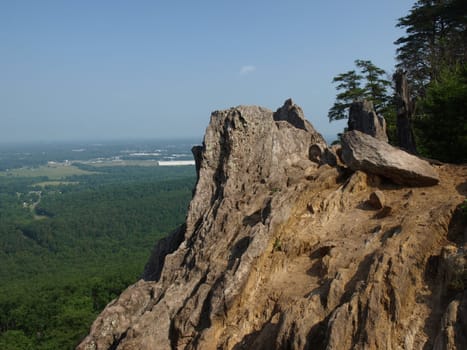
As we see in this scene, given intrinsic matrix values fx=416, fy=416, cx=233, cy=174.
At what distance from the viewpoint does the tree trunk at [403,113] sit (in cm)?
1415

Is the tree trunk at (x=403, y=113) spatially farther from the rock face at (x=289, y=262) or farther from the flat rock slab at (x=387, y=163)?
the flat rock slab at (x=387, y=163)

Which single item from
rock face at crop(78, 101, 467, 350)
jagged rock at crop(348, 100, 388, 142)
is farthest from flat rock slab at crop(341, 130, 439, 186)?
jagged rock at crop(348, 100, 388, 142)

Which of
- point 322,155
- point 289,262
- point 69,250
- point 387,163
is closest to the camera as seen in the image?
point 289,262

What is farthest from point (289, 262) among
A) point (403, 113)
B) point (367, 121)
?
point (403, 113)

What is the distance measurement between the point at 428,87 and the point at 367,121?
6.69 metres

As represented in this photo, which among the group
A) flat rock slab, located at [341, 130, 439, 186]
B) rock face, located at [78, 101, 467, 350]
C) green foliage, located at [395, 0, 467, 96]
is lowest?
rock face, located at [78, 101, 467, 350]

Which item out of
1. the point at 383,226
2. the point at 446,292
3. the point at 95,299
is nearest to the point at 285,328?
the point at 446,292

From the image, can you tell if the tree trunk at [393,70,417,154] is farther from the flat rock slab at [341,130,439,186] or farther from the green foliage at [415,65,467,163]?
the flat rock slab at [341,130,439,186]

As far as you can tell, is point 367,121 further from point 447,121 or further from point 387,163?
point 387,163

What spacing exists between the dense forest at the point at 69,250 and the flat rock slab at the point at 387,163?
1307 inches

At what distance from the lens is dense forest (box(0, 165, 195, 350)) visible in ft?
150

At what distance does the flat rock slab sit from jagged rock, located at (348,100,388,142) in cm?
→ 276

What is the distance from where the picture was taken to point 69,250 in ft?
309

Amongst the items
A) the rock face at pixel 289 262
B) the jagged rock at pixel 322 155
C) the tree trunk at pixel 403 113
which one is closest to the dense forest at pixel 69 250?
the rock face at pixel 289 262
